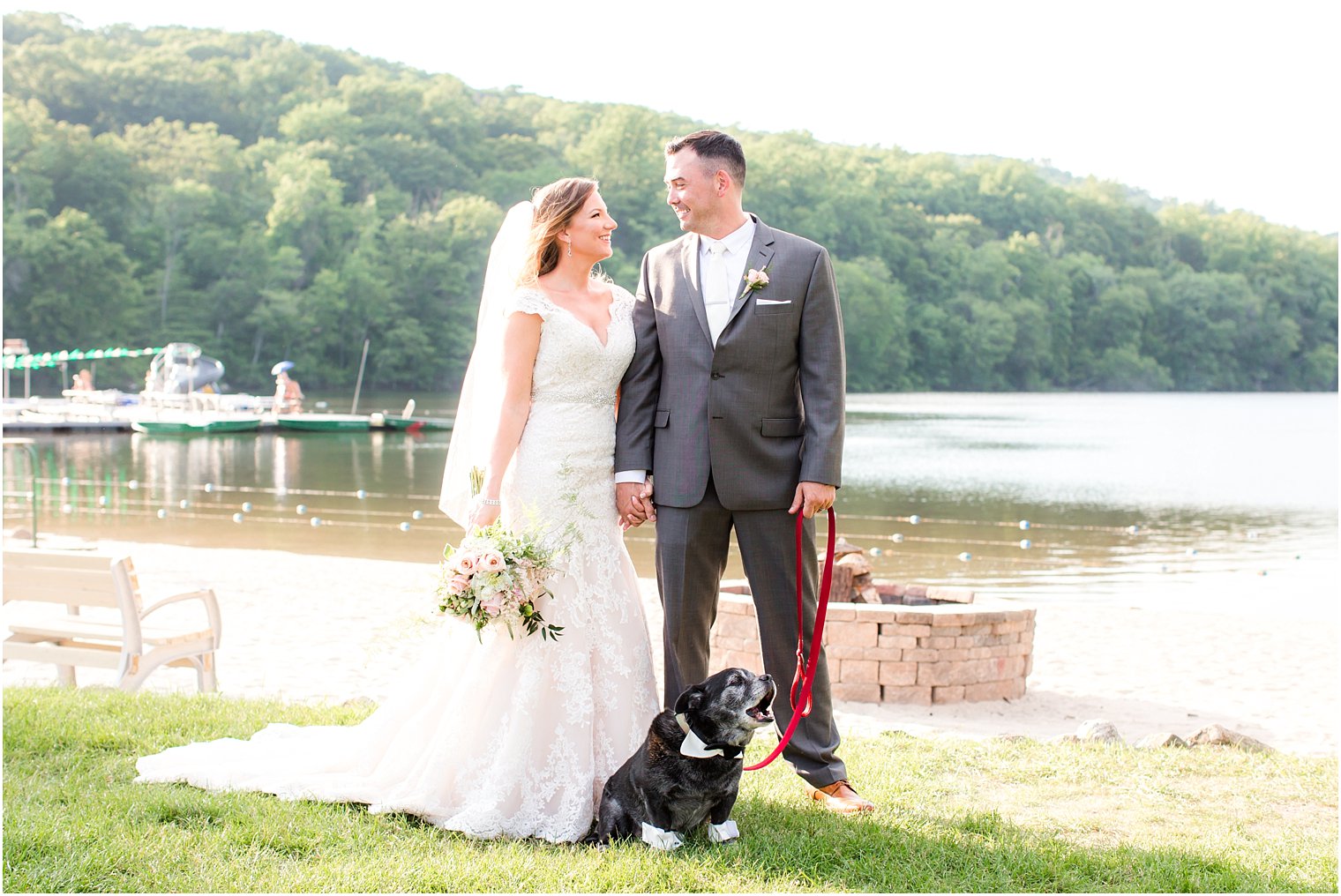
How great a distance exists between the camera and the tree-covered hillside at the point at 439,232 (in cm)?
5791

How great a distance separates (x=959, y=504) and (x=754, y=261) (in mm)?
17605

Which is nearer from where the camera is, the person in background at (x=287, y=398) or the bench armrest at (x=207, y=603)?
the bench armrest at (x=207, y=603)

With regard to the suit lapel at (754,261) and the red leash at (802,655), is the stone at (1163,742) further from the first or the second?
the suit lapel at (754,261)

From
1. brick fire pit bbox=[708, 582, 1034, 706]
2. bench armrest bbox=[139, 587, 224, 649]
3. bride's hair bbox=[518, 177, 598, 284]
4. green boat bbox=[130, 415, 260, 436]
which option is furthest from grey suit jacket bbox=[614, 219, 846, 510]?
green boat bbox=[130, 415, 260, 436]

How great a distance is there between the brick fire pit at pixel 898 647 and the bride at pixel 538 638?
2.33 meters

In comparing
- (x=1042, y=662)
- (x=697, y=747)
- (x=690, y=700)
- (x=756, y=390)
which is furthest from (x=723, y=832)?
(x=1042, y=662)

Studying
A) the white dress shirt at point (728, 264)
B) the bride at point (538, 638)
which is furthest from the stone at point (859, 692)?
the white dress shirt at point (728, 264)

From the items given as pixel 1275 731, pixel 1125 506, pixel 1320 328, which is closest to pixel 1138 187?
pixel 1320 328

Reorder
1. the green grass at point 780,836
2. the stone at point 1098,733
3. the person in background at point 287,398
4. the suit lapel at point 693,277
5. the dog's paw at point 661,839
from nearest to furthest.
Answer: the green grass at point 780,836 < the dog's paw at point 661,839 < the suit lapel at point 693,277 < the stone at point 1098,733 < the person in background at point 287,398

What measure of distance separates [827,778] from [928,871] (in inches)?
27.3

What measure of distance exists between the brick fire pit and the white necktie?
8.61 feet

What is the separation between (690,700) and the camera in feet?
11.0

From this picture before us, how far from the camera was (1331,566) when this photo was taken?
15.2 metres

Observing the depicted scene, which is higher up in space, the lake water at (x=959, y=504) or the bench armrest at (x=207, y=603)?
the bench armrest at (x=207, y=603)
